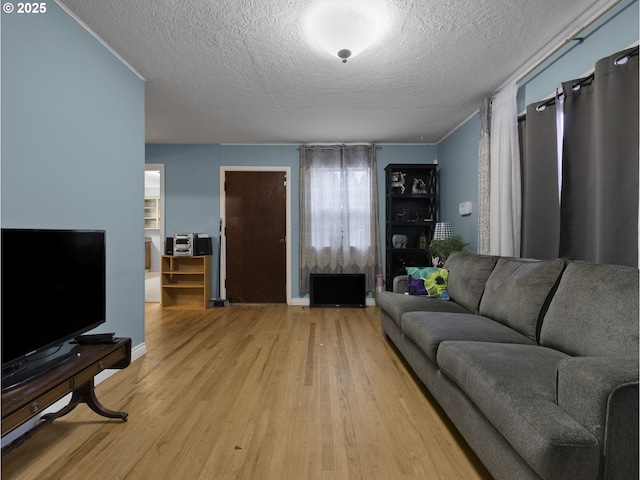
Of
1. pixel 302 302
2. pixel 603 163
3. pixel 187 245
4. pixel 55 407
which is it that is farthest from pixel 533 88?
pixel 187 245

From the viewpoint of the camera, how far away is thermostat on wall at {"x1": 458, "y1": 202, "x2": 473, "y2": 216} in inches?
162

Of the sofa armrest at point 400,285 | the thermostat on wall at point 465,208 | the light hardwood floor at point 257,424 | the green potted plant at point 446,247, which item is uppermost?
the thermostat on wall at point 465,208

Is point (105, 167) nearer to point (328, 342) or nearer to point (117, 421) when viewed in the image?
point (117, 421)

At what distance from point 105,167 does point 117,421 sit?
1.78 m

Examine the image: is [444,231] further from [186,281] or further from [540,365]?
[186,281]

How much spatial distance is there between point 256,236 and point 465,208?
3122mm

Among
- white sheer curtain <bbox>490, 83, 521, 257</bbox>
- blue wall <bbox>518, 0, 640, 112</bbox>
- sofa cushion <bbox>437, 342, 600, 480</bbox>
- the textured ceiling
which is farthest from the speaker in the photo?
blue wall <bbox>518, 0, 640, 112</bbox>

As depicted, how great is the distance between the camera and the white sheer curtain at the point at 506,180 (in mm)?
3043

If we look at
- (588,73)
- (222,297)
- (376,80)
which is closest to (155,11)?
(376,80)

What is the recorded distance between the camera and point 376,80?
3168 millimetres

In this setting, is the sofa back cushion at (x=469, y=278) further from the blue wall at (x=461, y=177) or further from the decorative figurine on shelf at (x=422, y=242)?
the decorative figurine on shelf at (x=422, y=242)

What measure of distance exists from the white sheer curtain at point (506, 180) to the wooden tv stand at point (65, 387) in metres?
3.19

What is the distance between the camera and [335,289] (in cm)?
525

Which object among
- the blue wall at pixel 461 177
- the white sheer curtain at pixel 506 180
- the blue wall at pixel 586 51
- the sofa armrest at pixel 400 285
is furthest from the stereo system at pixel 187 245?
the blue wall at pixel 586 51
